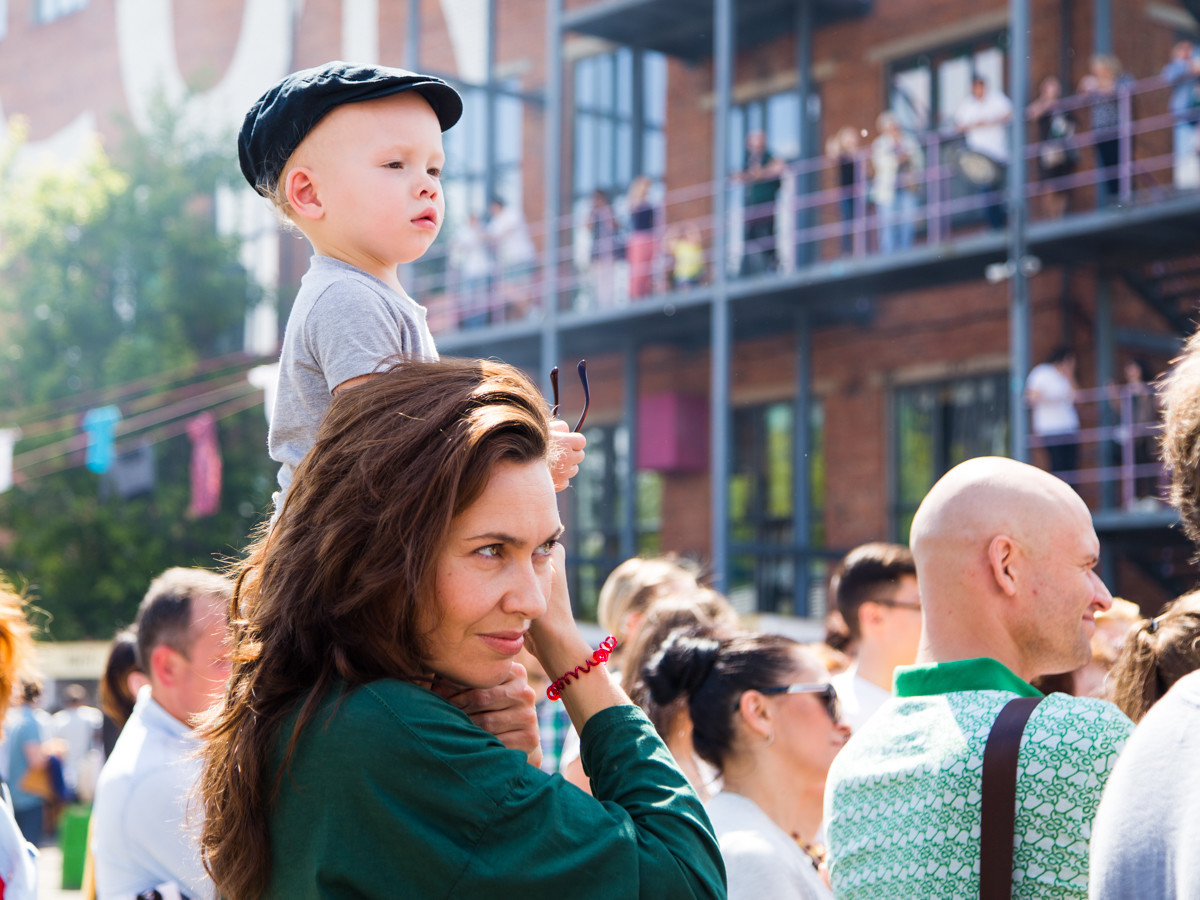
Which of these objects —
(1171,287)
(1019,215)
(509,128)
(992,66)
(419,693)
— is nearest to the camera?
(419,693)

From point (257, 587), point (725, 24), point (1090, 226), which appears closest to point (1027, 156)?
point (1090, 226)

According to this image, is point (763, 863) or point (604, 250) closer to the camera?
point (763, 863)

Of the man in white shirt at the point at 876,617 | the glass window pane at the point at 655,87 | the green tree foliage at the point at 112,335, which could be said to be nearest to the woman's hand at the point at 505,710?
the man in white shirt at the point at 876,617

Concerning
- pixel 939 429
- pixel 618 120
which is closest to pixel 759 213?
pixel 939 429

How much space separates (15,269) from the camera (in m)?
25.0

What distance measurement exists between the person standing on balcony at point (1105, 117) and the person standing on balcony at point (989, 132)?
30.9 inches

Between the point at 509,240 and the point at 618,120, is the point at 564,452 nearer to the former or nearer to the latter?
the point at 509,240

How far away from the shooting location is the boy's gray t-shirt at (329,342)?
219cm

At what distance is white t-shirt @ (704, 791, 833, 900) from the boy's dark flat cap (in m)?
1.72

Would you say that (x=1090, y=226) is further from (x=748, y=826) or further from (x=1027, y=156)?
(x=748, y=826)

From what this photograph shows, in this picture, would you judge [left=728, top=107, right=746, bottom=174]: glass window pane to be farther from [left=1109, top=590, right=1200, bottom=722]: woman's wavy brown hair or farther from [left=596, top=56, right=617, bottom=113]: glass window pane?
[left=1109, top=590, right=1200, bottom=722]: woman's wavy brown hair

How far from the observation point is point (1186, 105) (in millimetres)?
12023

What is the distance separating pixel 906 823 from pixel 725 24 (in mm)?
13597

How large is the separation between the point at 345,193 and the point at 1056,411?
10.8 metres
